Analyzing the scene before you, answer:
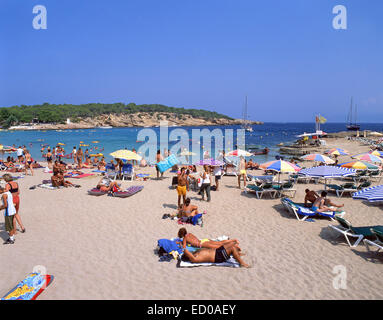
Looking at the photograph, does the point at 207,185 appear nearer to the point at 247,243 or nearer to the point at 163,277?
the point at 247,243

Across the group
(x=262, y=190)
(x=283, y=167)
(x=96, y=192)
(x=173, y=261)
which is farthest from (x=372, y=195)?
(x=96, y=192)

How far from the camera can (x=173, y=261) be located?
16.6 ft

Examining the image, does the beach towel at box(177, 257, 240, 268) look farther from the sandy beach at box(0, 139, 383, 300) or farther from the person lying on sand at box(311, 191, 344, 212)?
the person lying on sand at box(311, 191, 344, 212)

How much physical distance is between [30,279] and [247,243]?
13.7 feet

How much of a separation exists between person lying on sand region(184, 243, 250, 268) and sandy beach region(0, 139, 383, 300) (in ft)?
0.55

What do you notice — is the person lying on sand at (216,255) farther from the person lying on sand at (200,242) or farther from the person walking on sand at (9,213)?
the person walking on sand at (9,213)

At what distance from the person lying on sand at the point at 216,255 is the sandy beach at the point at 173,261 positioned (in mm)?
168

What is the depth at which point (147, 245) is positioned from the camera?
18.9 feet

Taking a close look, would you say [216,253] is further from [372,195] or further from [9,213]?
→ [9,213]

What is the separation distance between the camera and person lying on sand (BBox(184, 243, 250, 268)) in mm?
4891

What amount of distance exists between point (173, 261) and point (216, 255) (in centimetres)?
85

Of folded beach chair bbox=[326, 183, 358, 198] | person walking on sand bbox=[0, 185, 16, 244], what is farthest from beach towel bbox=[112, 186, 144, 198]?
folded beach chair bbox=[326, 183, 358, 198]

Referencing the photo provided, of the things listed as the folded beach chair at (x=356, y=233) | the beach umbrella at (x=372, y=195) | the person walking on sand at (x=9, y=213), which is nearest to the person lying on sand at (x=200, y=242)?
the folded beach chair at (x=356, y=233)
